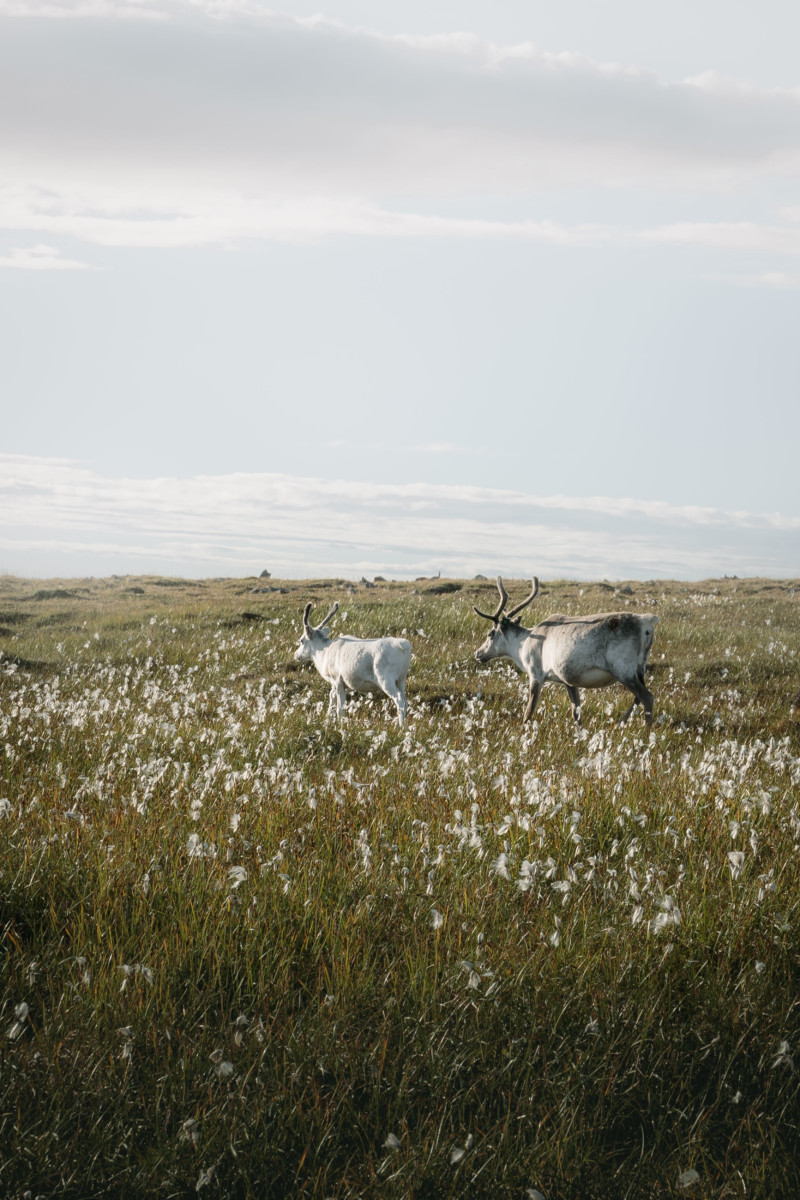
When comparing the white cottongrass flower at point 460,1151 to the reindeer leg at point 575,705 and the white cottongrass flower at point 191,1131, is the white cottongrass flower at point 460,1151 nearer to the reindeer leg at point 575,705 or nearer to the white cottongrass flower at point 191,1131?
the white cottongrass flower at point 191,1131

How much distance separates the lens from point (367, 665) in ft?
45.0

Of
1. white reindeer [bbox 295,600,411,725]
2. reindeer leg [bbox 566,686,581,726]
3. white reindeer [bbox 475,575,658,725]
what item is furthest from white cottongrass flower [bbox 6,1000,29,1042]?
reindeer leg [bbox 566,686,581,726]

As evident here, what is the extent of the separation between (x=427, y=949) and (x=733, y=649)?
54.3 feet

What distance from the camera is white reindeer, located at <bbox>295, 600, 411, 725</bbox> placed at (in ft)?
44.2

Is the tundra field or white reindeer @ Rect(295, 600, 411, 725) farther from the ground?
white reindeer @ Rect(295, 600, 411, 725)

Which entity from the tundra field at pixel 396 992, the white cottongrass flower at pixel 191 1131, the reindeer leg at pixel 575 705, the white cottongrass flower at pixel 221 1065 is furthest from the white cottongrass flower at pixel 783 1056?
the reindeer leg at pixel 575 705

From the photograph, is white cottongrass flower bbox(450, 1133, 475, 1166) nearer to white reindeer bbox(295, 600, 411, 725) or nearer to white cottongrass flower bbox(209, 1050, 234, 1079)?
white cottongrass flower bbox(209, 1050, 234, 1079)

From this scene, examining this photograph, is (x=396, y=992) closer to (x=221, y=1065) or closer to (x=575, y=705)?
(x=221, y=1065)

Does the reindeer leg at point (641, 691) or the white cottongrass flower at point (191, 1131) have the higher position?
the reindeer leg at point (641, 691)

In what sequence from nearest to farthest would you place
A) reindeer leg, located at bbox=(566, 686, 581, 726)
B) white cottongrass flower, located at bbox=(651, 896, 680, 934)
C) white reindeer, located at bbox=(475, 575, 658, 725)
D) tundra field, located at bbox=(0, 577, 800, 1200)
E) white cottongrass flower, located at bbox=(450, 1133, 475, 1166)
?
white cottongrass flower, located at bbox=(450, 1133, 475, 1166), tundra field, located at bbox=(0, 577, 800, 1200), white cottongrass flower, located at bbox=(651, 896, 680, 934), white reindeer, located at bbox=(475, 575, 658, 725), reindeer leg, located at bbox=(566, 686, 581, 726)

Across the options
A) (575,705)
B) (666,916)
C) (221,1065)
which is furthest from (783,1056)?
(575,705)

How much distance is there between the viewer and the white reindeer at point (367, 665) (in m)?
13.5

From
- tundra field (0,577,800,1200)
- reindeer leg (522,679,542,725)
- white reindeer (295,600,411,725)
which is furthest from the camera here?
white reindeer (295,600,411,725)

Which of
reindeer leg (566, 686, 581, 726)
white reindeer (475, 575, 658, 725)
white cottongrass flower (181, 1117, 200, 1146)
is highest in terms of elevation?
white reindeer (475, 575, 658, 725)
